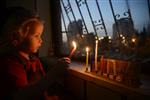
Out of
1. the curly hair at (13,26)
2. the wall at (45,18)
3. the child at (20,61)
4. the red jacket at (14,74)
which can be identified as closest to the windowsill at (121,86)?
the child at (20,61)

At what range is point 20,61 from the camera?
1.34m

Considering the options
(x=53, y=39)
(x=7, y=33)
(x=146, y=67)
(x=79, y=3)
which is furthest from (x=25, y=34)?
(x=53, y=39)

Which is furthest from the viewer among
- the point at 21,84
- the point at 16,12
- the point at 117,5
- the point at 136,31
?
the point at 117,5

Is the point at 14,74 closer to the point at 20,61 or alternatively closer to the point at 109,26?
the point at 20,61

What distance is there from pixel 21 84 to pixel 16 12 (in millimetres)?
396

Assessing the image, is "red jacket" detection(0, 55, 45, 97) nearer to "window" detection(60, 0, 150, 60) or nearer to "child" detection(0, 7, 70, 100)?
"child" detection(0, 7, 70, 100)

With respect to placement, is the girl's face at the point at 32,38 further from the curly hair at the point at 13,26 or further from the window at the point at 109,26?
the window at the point at 109,26

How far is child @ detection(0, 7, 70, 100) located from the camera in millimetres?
1219

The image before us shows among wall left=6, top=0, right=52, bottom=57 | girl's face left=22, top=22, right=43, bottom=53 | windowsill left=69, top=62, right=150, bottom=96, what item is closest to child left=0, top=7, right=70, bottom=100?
girl's face left=22, top=22, right=43, bottom=53

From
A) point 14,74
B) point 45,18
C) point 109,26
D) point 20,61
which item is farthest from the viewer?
point 45,18

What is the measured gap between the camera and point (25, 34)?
4.45 ft

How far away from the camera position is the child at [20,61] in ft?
4.00

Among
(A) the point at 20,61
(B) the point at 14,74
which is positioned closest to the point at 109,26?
(A) the point at 20,61

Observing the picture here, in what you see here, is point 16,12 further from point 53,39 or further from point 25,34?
point 53,39
